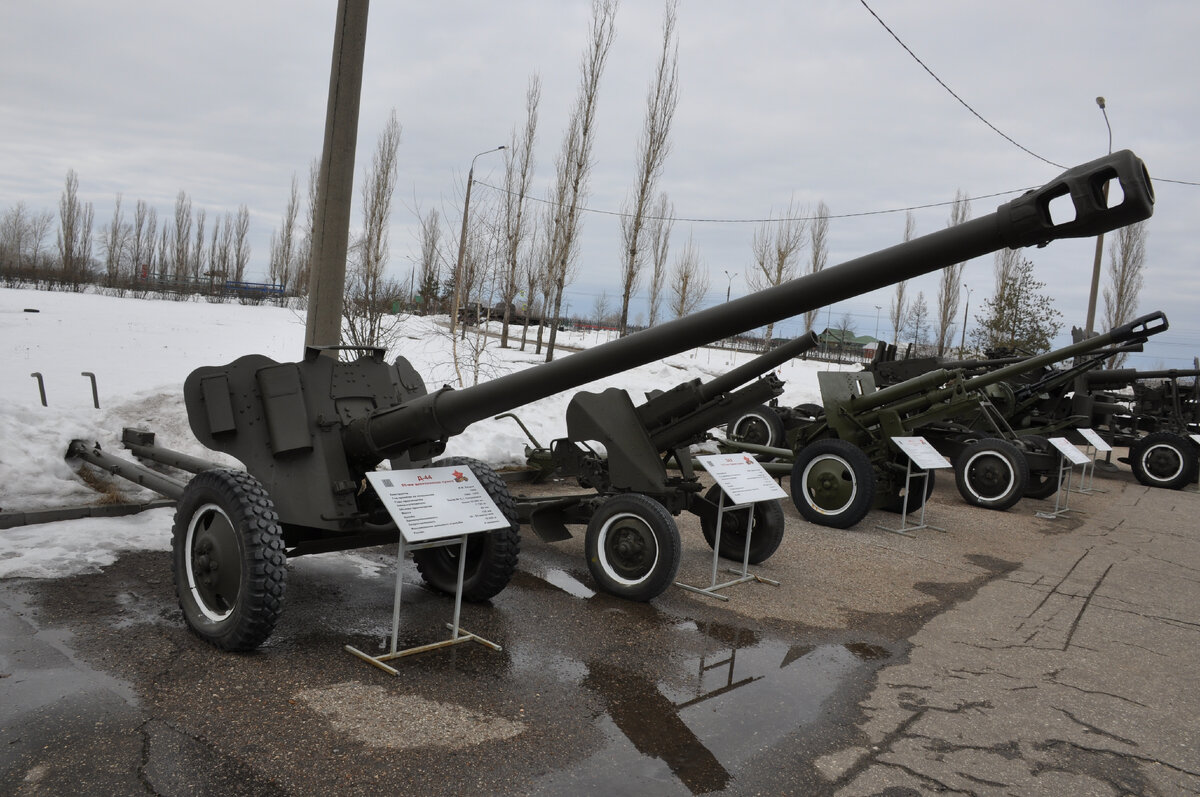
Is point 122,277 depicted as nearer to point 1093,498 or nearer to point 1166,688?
point 1093,498

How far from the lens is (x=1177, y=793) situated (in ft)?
11.0

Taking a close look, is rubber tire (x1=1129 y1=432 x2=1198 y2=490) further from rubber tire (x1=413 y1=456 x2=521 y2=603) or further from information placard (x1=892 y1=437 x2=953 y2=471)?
rubber tire (x1=413 y1=456 x2=521 y2=603)

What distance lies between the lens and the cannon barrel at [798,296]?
2.75m

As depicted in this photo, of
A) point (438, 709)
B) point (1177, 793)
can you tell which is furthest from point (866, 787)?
point (438, 709)

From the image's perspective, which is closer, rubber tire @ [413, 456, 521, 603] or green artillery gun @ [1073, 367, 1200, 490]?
rubber tire @ [413, 456, 521, 603]

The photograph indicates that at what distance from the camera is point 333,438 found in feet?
15.8

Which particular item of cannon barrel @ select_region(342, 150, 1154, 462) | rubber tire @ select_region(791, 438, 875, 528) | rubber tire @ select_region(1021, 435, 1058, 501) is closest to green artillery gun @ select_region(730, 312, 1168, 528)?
rubber tire @ select_region(791, 438, 875, 528)

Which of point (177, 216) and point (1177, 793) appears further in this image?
point (177, 216)

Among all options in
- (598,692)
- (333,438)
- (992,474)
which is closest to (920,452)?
(992,474)

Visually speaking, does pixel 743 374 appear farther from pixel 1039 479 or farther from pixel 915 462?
pixel 1039 479

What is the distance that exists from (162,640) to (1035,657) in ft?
15.5

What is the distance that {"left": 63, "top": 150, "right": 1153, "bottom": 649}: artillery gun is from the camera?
12.0ft

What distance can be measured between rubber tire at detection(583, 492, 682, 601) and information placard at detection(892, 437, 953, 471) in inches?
152

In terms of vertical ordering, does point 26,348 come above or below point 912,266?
below
